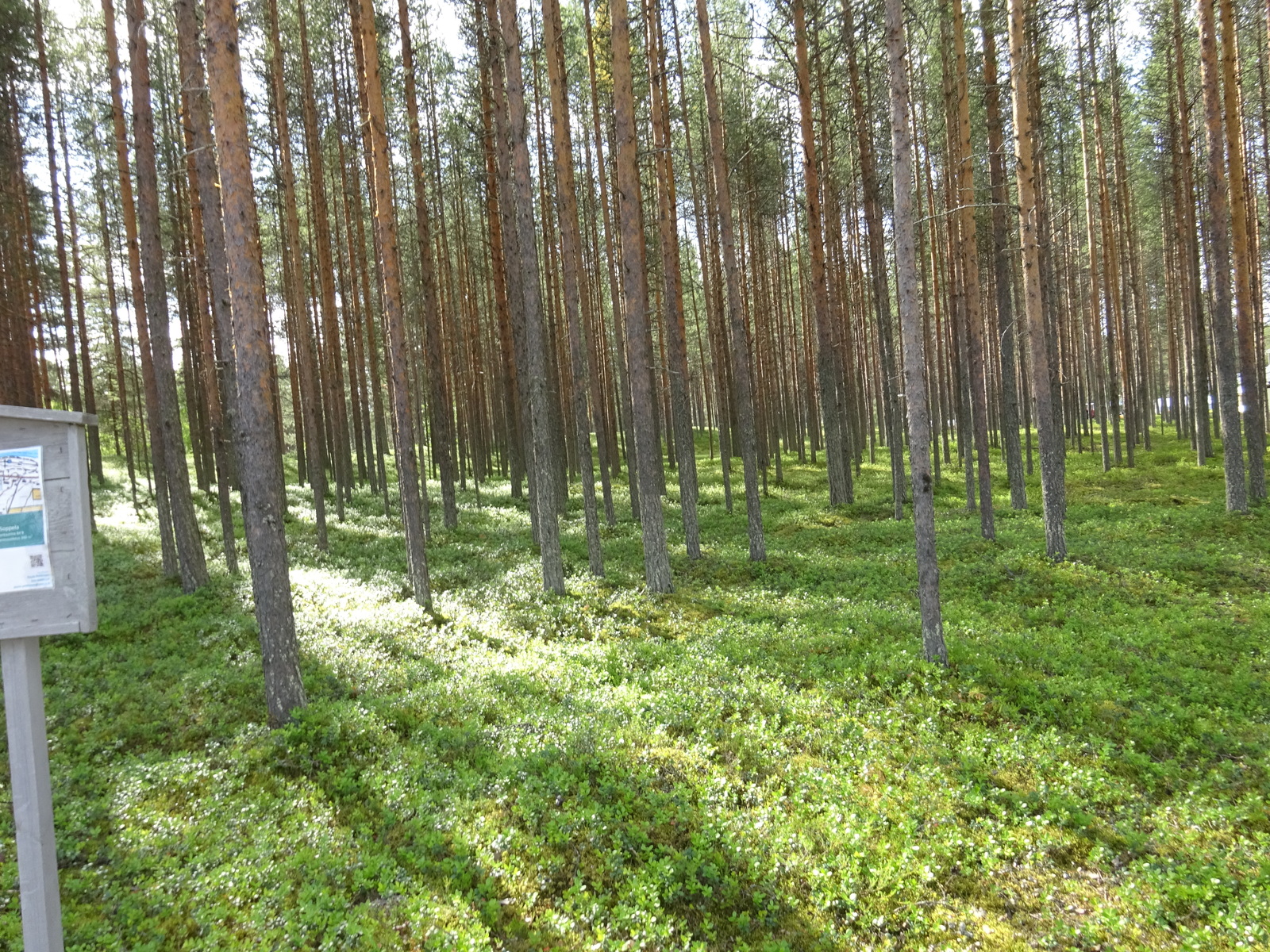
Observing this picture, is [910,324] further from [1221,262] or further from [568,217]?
[1221,262]

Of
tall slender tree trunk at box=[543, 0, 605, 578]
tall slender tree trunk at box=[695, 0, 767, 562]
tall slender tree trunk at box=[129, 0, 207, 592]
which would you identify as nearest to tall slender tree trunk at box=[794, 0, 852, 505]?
tall slender tree trunk at box=[695, 0, 767, 562]

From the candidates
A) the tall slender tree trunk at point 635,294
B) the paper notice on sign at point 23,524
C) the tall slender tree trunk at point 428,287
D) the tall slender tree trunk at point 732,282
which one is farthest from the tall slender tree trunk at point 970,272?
the paper notice on sign at point 23,524

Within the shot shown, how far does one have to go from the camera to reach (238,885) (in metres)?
4.39

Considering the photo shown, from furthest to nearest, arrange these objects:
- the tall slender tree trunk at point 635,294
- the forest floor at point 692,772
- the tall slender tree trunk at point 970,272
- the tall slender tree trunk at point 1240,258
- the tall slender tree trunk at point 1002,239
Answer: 1. the tall slender tree trunk at point 1240,258
2. the tall slender tree trunk at point 1002,239
3. the tall slender tree trunk at point 970,272
4. the tall slender tree trunk at point 635,294
5. the forest floor at point 692,772

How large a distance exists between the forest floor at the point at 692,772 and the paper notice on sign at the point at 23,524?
2287 mm

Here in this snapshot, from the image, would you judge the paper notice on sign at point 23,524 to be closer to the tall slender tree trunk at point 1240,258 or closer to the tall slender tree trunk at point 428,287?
the tall slender tree trunk at point 428,287

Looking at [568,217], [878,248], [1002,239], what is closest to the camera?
[568,217]

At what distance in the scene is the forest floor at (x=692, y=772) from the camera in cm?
425

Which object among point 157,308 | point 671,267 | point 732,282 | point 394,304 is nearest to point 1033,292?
point 732,282

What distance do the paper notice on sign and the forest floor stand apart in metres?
2.29

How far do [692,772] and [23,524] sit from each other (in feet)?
16.4

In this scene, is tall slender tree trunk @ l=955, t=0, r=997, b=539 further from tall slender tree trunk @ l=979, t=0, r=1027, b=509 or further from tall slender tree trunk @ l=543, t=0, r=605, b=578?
tall slender tree trunk @ l=543, t=0, r=605, b=578

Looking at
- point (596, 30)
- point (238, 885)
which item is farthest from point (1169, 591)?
point (596, 30)

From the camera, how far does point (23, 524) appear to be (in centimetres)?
335
